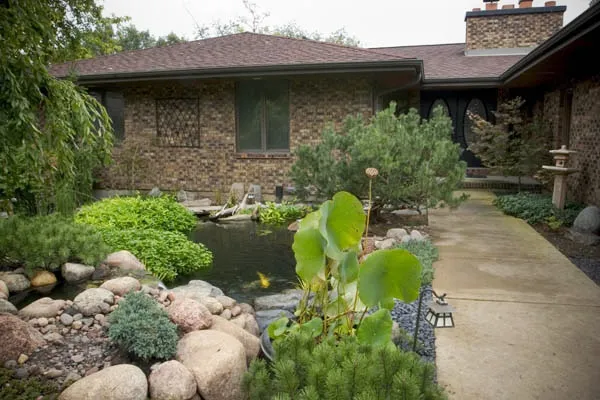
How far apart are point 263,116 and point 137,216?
171 inches

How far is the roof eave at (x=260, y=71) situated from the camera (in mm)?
9531

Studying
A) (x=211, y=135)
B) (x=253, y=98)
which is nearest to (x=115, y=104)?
(x=211, y=135)

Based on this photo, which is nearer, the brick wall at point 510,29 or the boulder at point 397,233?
the boulder at point 397,233

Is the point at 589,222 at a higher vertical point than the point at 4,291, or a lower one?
higher

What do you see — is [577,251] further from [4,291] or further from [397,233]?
[4,291]

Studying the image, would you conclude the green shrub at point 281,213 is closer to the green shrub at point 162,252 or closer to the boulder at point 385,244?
the boulder at point 385,244

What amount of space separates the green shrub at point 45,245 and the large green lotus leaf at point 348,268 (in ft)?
9.86

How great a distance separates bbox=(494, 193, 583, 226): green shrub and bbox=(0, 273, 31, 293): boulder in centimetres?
696

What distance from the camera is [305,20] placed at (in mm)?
40125

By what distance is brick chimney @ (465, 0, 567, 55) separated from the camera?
14492 millimetres

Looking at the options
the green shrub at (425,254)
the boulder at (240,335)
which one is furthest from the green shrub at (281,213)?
the boulder at (240,335)

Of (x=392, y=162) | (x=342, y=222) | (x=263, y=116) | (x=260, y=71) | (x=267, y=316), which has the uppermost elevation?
(x=260, y=71)

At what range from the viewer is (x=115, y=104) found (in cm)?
1223

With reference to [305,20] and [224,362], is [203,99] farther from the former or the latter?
[305,20]
